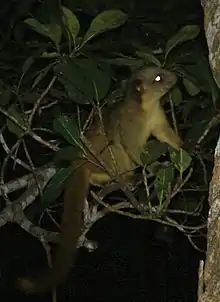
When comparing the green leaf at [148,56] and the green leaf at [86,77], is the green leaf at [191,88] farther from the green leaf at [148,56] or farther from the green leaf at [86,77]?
the green leaf at [86,77]

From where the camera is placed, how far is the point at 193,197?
8.04 ft

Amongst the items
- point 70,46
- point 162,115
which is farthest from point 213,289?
point 162,115

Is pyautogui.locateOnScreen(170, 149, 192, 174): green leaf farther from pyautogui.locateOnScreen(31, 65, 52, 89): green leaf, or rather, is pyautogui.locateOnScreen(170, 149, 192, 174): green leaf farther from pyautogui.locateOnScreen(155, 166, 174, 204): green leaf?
pyautogui.locateOnScreen(31, 65, 52, 89): green leaf

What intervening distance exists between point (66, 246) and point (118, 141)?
0.49m

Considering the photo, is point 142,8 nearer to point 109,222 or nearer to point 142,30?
point 142,30

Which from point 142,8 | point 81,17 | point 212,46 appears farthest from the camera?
point 81,17

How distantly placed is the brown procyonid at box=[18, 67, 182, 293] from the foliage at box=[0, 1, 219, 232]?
0.07m

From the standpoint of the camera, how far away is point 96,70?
5.65 ft

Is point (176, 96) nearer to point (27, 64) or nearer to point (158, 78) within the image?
point (158, 78)

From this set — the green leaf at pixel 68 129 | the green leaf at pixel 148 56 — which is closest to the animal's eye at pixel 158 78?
the green leaf at pixel 148 56

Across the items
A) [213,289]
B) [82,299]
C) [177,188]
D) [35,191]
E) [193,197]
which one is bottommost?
[82,299]

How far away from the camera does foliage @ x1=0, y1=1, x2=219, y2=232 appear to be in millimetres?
1712

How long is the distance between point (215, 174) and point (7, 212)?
4.85 ft

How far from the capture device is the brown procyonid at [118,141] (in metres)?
2.10
